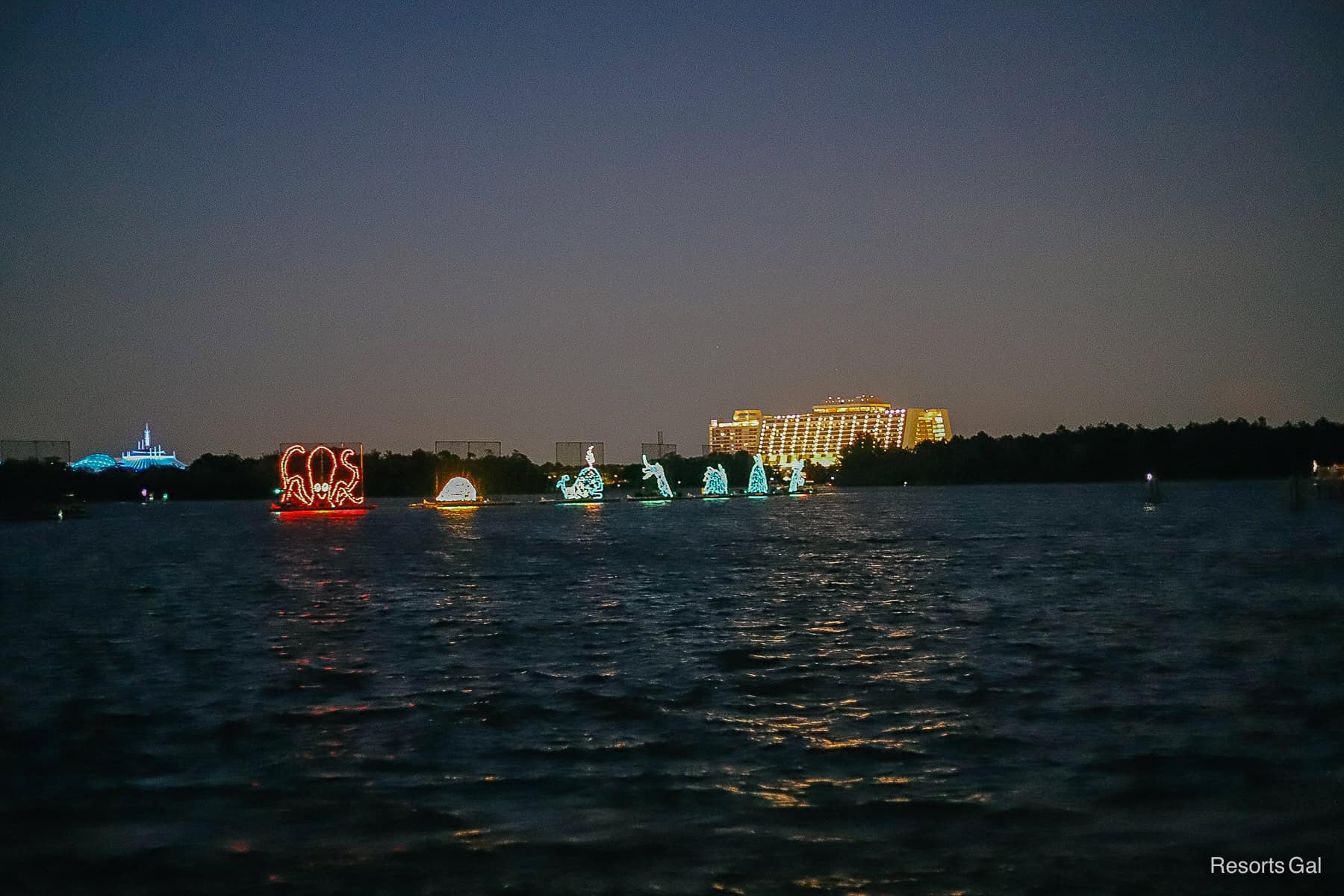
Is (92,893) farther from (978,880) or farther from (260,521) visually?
(260,521)

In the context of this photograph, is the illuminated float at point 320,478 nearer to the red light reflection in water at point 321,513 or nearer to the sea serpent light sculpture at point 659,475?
the red light reflection in water at point 321,513

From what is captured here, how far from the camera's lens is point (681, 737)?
10141 millimetres

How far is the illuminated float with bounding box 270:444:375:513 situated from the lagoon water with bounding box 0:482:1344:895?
2283 inches

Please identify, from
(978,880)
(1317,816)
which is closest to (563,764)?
(978,880)

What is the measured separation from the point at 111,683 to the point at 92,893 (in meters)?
7.73

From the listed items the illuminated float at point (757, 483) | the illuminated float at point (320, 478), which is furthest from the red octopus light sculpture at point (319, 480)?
the illuminated float at point (757, 483)

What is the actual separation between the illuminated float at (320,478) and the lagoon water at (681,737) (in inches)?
2283

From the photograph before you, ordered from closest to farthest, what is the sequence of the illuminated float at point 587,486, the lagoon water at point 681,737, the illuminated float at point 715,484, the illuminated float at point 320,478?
1. the lagoon water at point 681,737
2. the illuminated float at point 320,478
3. the illuminated float at point 587,486
4. the illuminated float at point 715,484

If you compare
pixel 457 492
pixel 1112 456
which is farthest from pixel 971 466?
pixel 457 492

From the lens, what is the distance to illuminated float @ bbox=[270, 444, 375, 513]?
8175cm

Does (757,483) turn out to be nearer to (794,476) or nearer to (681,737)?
(794,476)

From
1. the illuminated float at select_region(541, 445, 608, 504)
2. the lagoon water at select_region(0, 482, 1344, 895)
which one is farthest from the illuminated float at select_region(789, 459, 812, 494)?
the lagoon water at select_region(0, 482, 1344, 895)

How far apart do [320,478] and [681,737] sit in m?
78.1

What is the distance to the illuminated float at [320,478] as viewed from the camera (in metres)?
81.8
